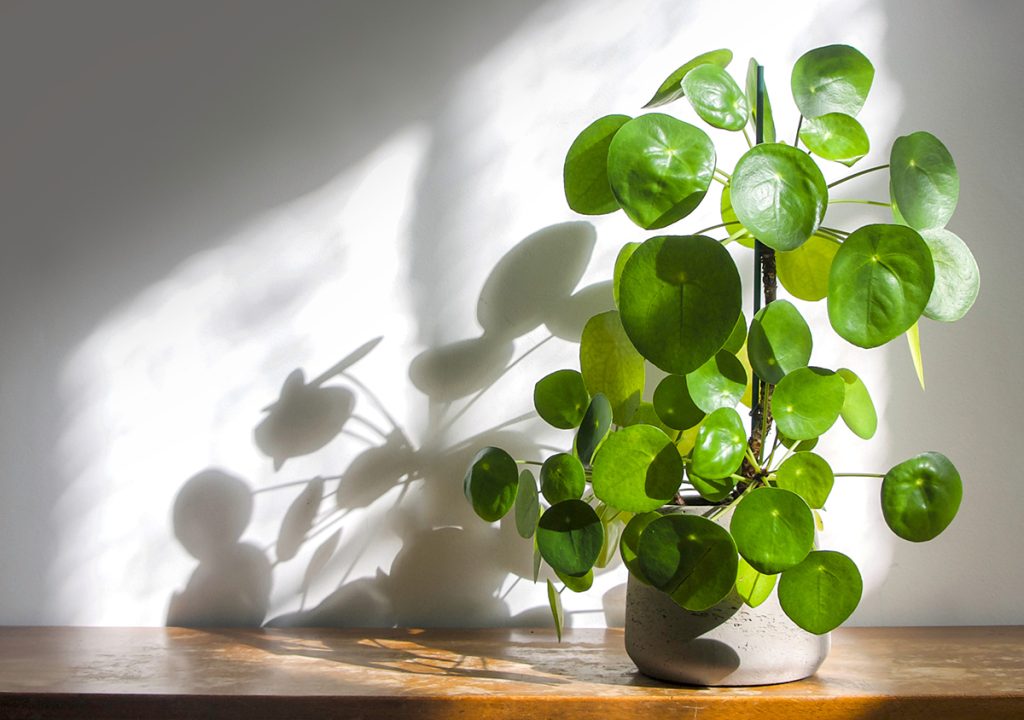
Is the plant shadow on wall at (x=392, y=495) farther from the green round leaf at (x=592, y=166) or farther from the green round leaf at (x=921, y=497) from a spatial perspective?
the green round leaf at (x=921, y=497)

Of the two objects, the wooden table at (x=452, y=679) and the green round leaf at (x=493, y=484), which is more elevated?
the green round leaf at (x=493, y=484)

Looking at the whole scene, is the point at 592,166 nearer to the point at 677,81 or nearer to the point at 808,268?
the point at 677,81

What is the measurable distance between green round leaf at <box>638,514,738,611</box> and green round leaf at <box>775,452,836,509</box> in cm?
11

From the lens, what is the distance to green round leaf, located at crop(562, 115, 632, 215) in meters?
1.03

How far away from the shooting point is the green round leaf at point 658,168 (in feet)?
2.95

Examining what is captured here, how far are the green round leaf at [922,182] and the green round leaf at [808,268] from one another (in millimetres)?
162

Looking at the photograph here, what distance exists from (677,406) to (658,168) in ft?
0.85

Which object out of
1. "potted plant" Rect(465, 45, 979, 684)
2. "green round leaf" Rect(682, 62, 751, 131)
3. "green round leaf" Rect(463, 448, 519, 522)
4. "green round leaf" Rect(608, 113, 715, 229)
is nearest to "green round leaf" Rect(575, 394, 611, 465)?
"potted plant" Rect(465, 45, 979, 684)

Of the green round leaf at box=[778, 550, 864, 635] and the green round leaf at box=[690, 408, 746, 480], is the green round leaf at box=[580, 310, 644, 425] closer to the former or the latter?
the green round leaf at box=[690, 408, 746, 480]

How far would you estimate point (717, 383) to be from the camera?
96cm

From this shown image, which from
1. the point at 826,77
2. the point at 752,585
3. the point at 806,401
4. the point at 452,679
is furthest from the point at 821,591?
the point at 826,77

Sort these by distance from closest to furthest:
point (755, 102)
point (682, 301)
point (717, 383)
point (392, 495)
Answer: point (682, 301)
point (717, 383)
point (755, 102)
point (392, 495)

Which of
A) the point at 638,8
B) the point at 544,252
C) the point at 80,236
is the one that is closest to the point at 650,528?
the point at 544,252

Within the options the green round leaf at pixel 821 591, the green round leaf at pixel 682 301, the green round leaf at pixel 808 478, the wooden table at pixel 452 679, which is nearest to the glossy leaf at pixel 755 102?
the green round leaf at pixel 682 301
